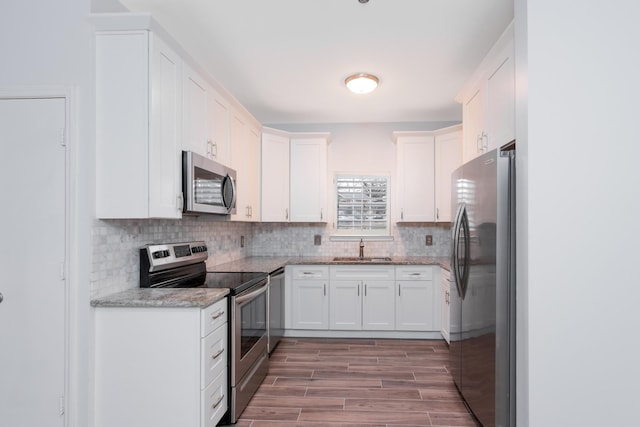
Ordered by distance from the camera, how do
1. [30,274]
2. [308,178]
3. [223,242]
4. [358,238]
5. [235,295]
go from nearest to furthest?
[30,274] → [235,295] → [223,242] → [308,178] → [358,238]

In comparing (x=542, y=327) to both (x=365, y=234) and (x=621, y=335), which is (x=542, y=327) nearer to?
(x=621, y=335)

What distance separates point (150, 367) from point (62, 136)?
1318 millimetres

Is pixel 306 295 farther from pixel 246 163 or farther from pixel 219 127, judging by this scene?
pixel 219 127

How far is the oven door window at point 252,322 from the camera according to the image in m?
2.62

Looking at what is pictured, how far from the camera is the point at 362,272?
14.1 feet

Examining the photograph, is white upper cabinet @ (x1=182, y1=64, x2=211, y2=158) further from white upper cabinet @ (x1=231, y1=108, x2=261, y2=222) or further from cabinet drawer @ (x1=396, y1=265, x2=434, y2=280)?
cabinet drawer @ (x1=396, y1=265, x2=434, y2=280)

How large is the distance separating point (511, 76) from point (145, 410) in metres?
2.80

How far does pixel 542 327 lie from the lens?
1891 millimetres

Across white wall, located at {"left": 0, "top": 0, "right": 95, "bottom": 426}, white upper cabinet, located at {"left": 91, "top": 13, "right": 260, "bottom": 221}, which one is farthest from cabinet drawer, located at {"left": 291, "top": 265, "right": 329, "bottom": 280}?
white wall, located at {"left": 0, "top": 0, "right": 95, "bottom": 426}

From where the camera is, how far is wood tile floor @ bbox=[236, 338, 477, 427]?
8.35 feet

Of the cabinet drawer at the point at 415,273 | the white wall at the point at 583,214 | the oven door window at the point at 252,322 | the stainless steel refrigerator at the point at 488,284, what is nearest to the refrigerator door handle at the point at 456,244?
the stainless steel refrigerator at the point at 488,284

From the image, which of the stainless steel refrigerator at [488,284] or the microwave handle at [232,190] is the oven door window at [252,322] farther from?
the stainless steel refrigerator at [488,284]

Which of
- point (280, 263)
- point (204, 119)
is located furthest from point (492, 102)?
point (280, 263)

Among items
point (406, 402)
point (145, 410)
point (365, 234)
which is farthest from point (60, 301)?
point (365, 234)
